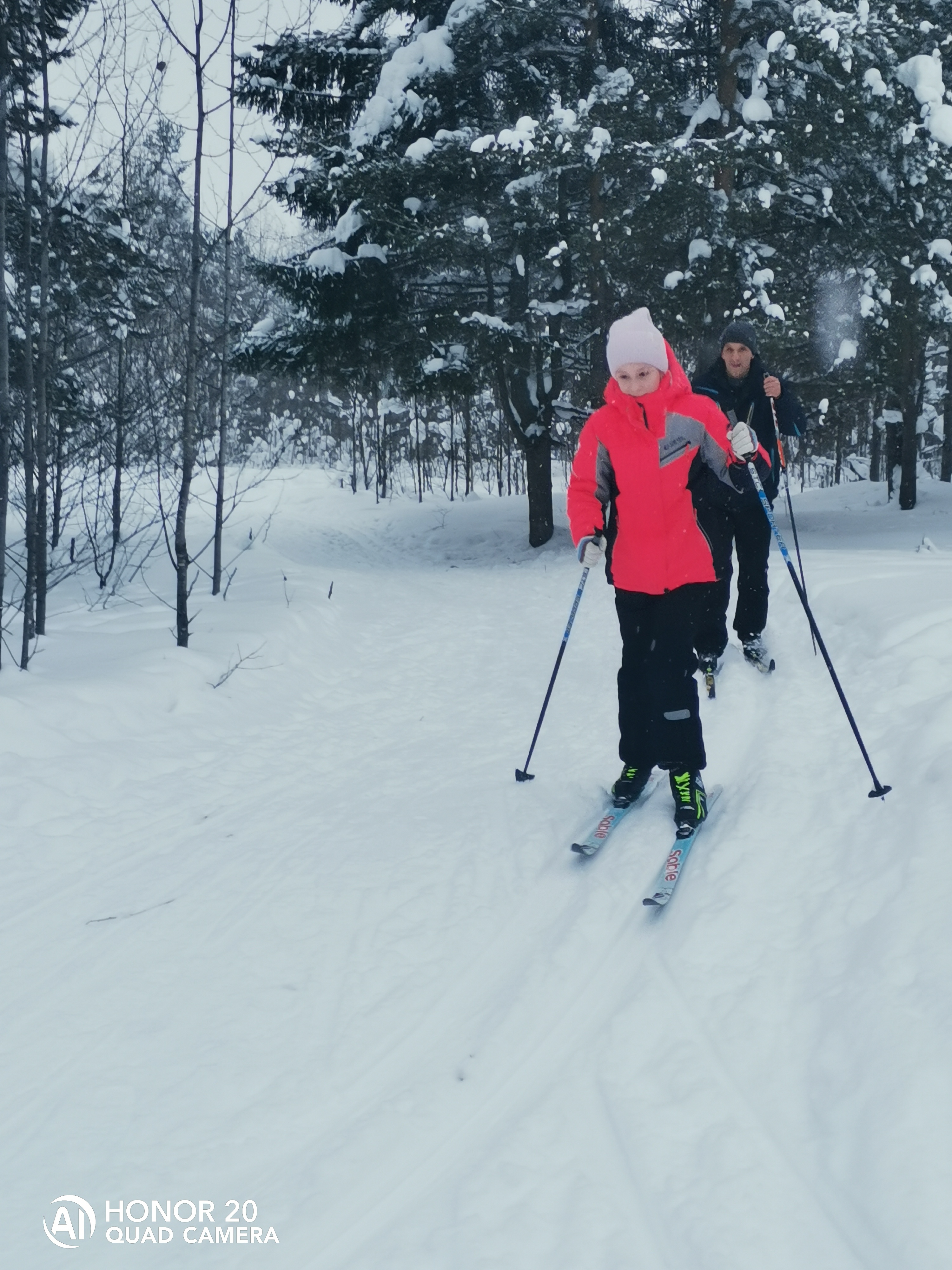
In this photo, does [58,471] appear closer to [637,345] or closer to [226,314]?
[226,314]

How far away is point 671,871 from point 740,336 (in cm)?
395

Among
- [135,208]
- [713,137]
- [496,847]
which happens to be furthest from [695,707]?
[713,137]

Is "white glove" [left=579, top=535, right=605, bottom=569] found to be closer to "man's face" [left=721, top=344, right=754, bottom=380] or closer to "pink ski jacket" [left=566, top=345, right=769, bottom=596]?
"pink ski jacket" [left=566, top=345, right=769, bottom=596]

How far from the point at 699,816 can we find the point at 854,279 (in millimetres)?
11866

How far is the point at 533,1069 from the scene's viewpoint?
8.11ft

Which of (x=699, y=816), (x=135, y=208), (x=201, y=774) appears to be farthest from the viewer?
(x=135, y=208)

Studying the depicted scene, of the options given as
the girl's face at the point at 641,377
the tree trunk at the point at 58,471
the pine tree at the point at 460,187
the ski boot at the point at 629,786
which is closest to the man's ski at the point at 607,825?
the ski boot at the point at 629,786

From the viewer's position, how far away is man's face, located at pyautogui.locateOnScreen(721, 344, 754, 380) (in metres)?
5.91

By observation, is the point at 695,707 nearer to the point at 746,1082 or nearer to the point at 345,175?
the point at 746,1082

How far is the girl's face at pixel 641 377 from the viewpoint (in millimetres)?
3760

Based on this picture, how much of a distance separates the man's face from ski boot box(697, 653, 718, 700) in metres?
1.94

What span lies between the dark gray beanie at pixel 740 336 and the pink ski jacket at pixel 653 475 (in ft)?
7.13

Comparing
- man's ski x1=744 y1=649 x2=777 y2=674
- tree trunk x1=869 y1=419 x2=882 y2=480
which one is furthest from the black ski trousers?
tree trunk x1=869 y1=419 x2=882 y2=480

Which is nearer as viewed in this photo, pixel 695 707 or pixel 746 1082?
pixel 746 1082
